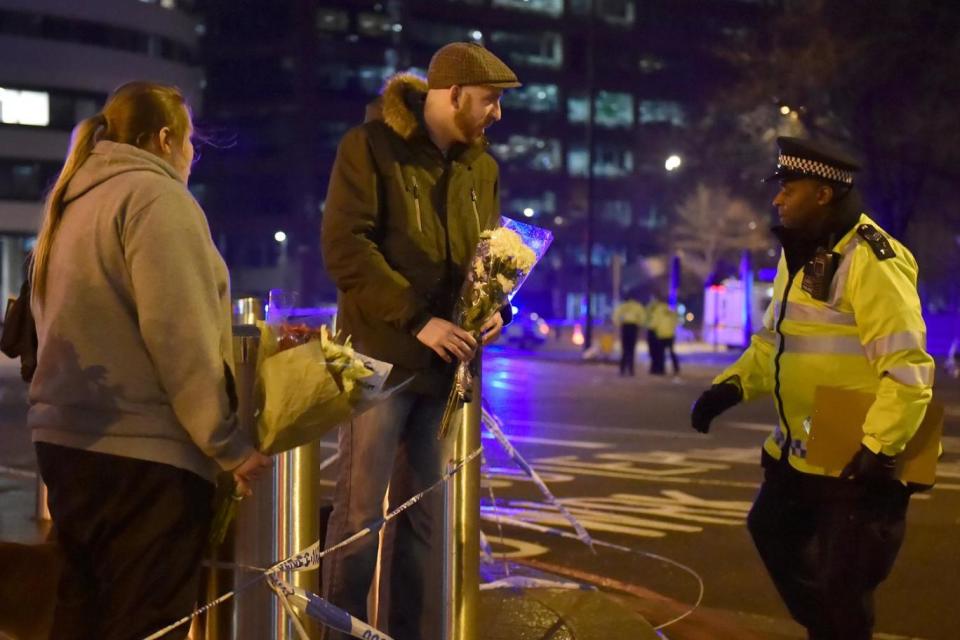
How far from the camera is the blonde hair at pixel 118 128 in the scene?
10.6 ft

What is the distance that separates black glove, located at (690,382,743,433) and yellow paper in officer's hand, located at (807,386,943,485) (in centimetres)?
47

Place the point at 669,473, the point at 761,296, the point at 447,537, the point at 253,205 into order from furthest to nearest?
the point at 253,205, the point at 761,296, the point at 669,473, the point at 447,537

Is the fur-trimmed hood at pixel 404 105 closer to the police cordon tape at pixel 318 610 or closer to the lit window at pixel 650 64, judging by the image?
the police cordon tape at pixel 318 610

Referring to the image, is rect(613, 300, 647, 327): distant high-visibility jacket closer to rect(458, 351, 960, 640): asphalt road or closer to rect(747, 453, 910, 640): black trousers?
rect(458, 351, 960, 640): asphalt road

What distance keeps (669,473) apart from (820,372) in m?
6.83

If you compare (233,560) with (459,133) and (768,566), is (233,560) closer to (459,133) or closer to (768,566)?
(459,133)

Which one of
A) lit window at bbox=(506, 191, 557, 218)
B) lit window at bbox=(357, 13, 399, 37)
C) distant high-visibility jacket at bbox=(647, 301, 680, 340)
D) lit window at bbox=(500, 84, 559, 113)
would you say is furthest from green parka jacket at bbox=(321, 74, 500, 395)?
lit window at bbox=(500, 84, 559, 113)

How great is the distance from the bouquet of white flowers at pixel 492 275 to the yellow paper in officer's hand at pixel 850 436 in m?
1.04

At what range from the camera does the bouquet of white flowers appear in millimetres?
3896

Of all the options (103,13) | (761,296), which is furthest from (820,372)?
(103,13)

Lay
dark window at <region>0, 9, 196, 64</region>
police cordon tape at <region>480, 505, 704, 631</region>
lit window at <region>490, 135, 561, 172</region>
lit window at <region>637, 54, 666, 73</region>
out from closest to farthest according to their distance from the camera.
Answer: police cordon tape at <region>480, 505, 704, 631</region> < dark window at <region>0, 9, 196, 64</region> < lit window at <region>490, 135, 561, 172</region> < lit window at <region>637, 54, 666, 73</region>

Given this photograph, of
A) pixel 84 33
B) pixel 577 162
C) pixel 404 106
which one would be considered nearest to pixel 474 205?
pixel 404 106

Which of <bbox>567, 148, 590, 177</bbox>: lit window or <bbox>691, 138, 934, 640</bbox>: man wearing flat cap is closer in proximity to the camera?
<bbox>691, 138, 934, 640</bbox>: man wearing flat cap

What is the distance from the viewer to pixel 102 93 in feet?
211
